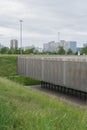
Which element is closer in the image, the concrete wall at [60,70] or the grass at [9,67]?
the concrete wall at [60,70]

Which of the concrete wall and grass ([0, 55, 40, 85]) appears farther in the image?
grass ([0, 55, 40, 85])

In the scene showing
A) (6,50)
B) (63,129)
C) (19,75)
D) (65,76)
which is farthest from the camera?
(6,50)

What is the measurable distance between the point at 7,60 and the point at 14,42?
83.6 metres

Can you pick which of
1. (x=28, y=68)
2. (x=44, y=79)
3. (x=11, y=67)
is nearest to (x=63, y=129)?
(x=44, y=79)

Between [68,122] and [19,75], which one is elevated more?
[68,122]

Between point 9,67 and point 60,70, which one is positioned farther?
point 9,67

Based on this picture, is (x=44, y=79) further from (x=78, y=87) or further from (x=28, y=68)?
(x=78, y=87)

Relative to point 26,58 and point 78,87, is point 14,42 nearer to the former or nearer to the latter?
point 26,58

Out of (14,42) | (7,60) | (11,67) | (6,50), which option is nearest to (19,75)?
(11,67)

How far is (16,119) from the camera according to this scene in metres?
5.65

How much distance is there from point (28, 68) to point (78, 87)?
14736 millimetres

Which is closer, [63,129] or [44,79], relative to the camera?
[63,129]

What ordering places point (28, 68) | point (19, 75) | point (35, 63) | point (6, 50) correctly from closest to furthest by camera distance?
point (35, 63)
point (28, 68)
point (19, 75)
point (6, 50)

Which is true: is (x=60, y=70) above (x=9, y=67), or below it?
above
